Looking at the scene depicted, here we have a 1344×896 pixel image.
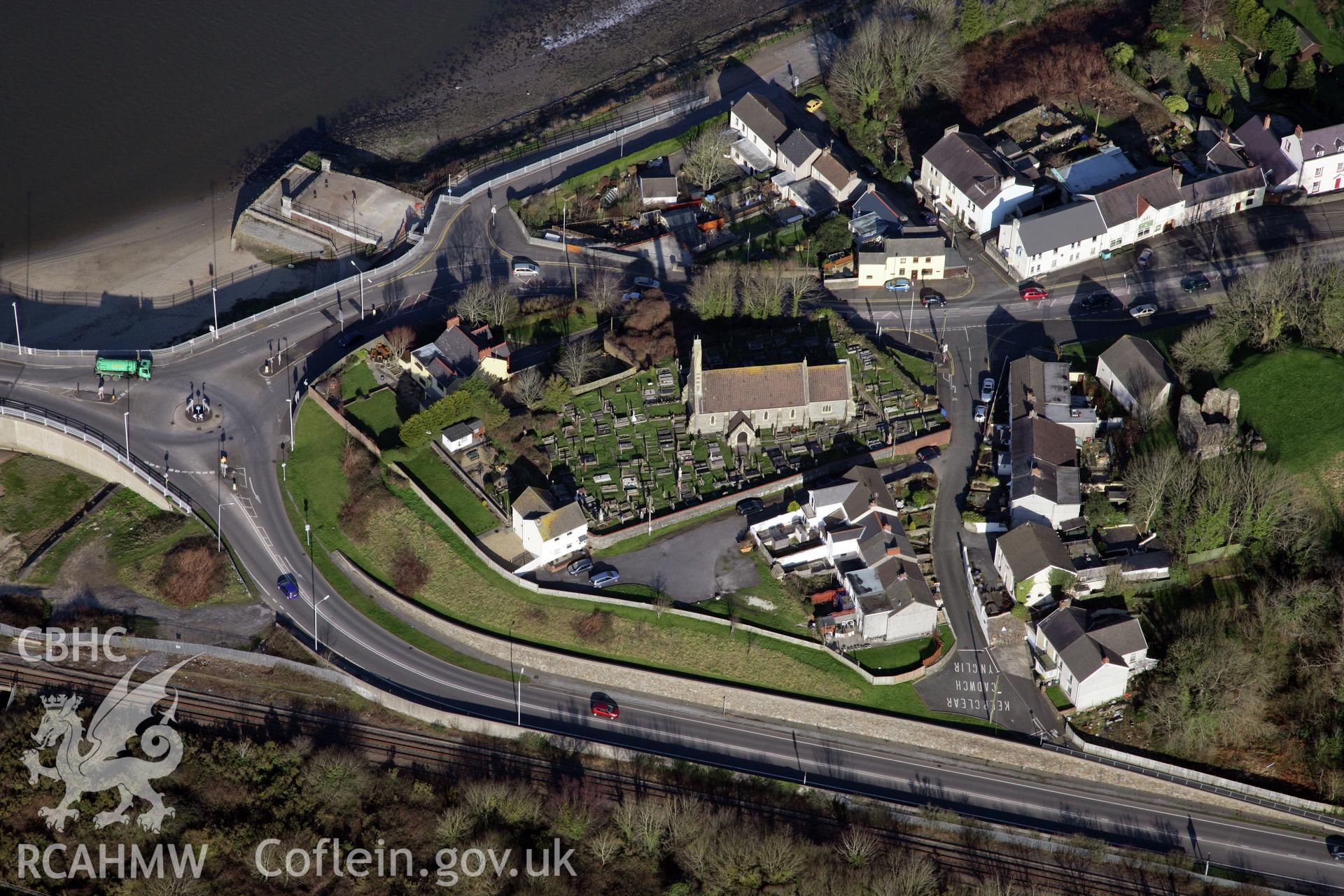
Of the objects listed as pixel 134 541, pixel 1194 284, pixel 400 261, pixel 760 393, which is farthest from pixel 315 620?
pixel 1194 284

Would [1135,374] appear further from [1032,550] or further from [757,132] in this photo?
[757,132]

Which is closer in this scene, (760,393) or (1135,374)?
(1135,374)

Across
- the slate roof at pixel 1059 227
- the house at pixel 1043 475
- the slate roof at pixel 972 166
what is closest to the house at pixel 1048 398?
the house at pixel 1043 475

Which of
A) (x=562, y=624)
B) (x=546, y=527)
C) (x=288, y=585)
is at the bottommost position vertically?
(x=562, y=624)

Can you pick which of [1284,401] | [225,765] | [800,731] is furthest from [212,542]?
[1284,401]

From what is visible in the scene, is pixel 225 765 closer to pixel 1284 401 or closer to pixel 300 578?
A: pixel 300 578

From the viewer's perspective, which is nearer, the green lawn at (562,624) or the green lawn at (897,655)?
the green lawn at (562,624)

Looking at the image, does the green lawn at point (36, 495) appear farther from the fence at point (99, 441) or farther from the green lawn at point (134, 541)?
the fence at point (99, 441)
